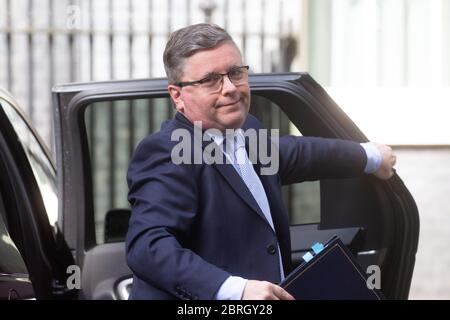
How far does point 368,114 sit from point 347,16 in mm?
863

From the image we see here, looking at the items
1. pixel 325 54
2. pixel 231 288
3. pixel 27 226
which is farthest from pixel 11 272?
pixel 325 54

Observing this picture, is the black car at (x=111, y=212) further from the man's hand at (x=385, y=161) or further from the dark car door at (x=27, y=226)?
the man's hand at (x=385, y=161)

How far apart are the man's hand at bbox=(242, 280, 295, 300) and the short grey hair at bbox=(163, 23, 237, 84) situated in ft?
1.71

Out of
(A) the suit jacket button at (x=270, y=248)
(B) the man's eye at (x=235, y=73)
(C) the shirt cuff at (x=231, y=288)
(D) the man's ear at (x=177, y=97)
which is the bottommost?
(C) the shirt cuff at (x=231, y=288)

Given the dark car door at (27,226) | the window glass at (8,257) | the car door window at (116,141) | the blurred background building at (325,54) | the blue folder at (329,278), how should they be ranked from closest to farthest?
the blue folder at (329,278)
the window glass at (8,257)
the dark car door at (27,226)
the blurred background building at (325,54)
the car door window at (116,141)

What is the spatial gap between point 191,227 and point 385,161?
815 mm

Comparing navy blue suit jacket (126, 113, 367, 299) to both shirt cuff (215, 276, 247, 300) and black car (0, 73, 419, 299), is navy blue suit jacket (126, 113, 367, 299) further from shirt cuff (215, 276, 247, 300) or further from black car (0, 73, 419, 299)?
black car (0, 73, 419, 299)

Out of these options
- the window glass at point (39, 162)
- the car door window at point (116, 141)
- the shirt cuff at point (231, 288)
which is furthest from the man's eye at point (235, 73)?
the car door window at point (116, 141)

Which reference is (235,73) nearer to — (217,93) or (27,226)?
(217,93)

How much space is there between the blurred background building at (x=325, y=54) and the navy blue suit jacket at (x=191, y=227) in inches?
164

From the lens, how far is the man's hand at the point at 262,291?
2250mm

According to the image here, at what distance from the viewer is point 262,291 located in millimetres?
2252

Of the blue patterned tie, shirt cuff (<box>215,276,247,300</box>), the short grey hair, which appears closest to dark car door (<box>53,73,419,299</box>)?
the blue patterned tie
